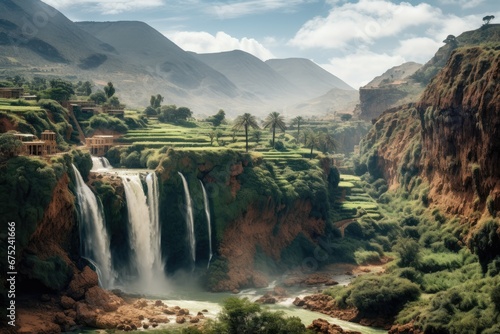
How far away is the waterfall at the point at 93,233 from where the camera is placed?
60.3 meters

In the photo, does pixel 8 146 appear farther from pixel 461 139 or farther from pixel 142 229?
pixel 461 139

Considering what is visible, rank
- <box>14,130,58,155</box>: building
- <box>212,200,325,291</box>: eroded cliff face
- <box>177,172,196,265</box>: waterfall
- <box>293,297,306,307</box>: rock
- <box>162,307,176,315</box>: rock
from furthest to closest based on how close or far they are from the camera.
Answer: <box>177,172,196,265</box>: waterfall
<box>212,200,325,291</box>: eroded cliff face
<box>293,297,306,307</box>: rock
<box>14,130,58,155</box>: building
<box>162,307,176,315</box>: rock

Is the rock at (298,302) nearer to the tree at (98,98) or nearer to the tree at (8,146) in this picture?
the tree at (8,146)

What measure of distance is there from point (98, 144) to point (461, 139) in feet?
159

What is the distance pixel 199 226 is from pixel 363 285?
70.1 ft

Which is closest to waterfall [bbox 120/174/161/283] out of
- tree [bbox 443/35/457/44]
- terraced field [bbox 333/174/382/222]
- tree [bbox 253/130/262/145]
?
terraced field [bbox 333/174/382/222]

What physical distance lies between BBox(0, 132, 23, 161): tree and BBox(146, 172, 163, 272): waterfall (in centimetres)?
1823

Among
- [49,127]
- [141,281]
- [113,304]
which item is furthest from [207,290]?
[49,127]

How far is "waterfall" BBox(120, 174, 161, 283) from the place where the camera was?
6694 centimetres

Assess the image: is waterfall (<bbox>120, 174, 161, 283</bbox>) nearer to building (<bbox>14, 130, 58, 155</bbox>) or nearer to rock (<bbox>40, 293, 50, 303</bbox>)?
building (<bbox>14, 130, 58, 155</bbox>)

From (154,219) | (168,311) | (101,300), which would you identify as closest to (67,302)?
(101,300)

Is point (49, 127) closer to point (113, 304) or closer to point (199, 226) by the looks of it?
point (199, 226)

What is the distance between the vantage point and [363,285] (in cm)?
6256

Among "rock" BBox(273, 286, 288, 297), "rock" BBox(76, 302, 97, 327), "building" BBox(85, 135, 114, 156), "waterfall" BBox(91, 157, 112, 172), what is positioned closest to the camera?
"rock" BBox(76, 302, 97, 327)
